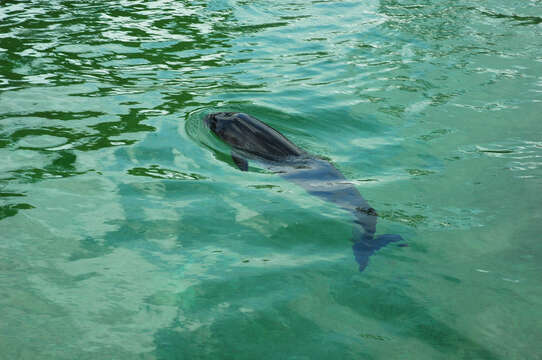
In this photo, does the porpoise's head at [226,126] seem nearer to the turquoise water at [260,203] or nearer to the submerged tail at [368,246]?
the turquoise water at [260,203]

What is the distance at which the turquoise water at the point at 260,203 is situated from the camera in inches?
149

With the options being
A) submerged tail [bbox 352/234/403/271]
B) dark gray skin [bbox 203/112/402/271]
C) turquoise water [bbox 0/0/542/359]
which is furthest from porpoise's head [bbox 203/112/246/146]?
submerged tail [bbox 352/234/403/271]

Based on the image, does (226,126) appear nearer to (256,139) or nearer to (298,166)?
(256,139)

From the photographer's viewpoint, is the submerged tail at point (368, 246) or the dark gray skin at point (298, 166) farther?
the dark gray skin at point (298, 166)

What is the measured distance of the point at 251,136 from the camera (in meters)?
6.47

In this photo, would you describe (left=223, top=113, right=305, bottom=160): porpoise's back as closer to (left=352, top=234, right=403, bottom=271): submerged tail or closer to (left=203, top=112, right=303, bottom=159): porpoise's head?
(left=203, top=112, right=303, bottom=159): porpoise's head

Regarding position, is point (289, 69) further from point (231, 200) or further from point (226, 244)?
point (226, 244)

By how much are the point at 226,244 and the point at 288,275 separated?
27.6 inches

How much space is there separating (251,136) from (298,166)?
2.56 ft

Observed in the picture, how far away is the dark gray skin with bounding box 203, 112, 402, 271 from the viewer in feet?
16.3

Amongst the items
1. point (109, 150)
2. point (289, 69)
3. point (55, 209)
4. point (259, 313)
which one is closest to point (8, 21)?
point (289, 69)

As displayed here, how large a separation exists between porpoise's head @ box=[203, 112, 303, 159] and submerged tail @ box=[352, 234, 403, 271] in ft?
5.77

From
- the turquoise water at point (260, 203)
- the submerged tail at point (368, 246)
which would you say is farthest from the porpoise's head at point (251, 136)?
the submerged tail at point (368, 246)

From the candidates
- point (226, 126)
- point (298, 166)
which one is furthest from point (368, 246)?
point (226, 126)
